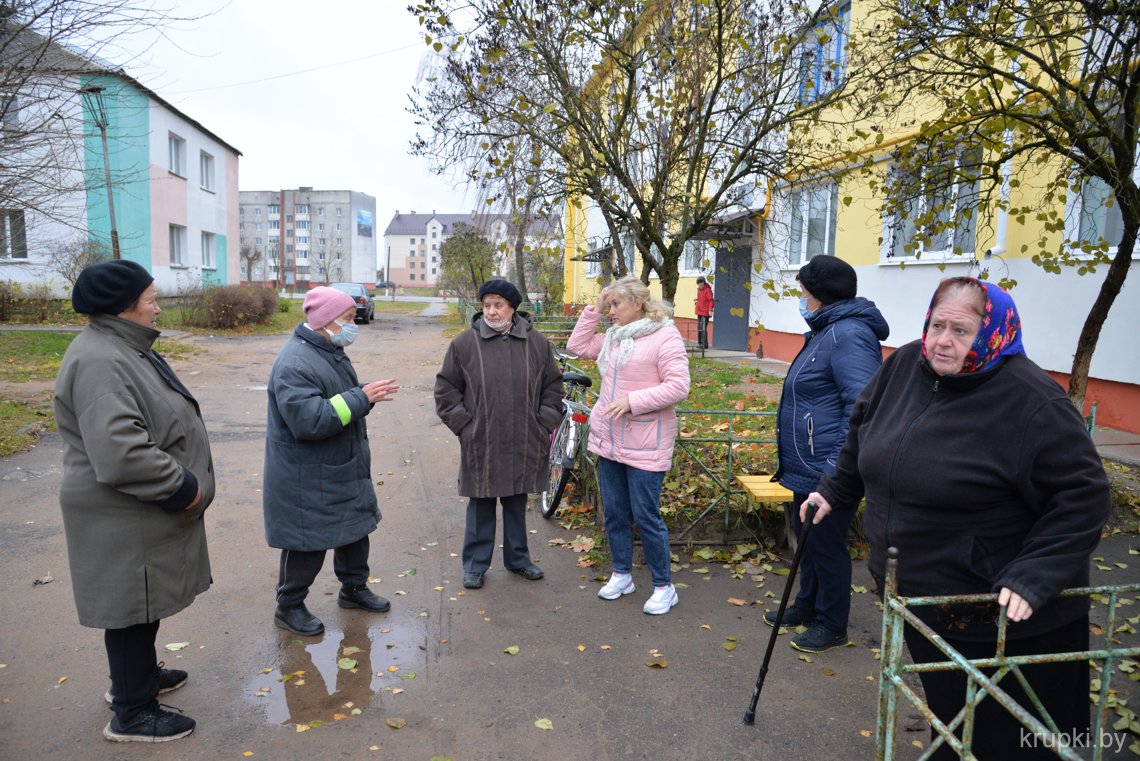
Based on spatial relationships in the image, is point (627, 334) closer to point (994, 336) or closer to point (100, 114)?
point (994, 336)

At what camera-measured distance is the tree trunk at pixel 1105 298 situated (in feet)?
17.7

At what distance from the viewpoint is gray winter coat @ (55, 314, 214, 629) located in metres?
2.85

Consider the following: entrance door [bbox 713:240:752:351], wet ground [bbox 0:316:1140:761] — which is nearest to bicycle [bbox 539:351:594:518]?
wet ground [bbox 0:316:1140:761]

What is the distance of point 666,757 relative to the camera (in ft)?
10.1

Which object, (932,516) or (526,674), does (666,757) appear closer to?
(526,674)

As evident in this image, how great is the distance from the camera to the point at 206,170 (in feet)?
97.0


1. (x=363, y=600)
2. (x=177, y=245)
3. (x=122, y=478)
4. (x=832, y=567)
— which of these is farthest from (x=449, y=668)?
(x=177, y=245)

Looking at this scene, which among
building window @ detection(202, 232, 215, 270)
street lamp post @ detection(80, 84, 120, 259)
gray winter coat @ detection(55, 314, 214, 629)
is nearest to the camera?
gray winter coat @ detection(55, 314, 214, 629)

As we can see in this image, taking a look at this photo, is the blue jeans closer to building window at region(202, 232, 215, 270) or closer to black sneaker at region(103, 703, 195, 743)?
black sneaker at region(103, 703, 195, 743)

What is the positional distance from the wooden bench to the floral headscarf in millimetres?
2462

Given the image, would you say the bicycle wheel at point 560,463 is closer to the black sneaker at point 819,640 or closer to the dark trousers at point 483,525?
the dark trousers at point 483,525

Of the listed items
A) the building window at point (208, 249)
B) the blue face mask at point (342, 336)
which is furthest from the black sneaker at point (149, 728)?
the building window at point (208, 249)

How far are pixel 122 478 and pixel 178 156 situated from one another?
2826 cm

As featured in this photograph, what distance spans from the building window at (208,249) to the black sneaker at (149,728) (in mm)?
29273
